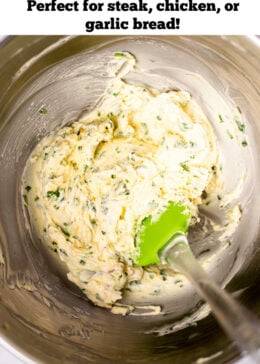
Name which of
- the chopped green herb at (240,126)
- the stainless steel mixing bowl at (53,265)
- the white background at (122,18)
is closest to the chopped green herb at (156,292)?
the stainless steel mixing bowl at (53,265)

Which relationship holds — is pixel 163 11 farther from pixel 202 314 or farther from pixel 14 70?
pixel 202 314

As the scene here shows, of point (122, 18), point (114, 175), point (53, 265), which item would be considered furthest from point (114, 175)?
point (122, 18)

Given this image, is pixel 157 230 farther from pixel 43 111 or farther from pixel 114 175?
pixel 43 111

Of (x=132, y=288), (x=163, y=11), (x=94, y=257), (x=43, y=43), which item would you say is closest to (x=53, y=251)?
(x=94, y=257)

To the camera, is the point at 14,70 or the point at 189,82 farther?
the point at 189,82

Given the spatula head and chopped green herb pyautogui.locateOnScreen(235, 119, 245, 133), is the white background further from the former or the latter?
the spatula head

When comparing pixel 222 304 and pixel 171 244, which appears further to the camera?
pixel 171 244
